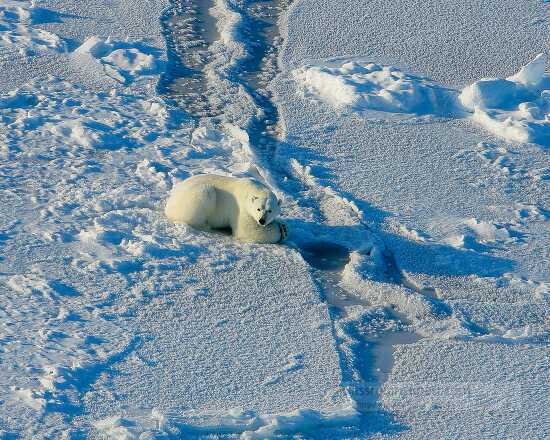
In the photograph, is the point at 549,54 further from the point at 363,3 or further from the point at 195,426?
the point at 195,426

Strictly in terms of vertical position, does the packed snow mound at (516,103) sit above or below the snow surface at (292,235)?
above

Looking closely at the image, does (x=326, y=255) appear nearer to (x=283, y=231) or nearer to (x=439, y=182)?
(x=283, y=231)

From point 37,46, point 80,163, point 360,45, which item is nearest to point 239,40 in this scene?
point 360,45

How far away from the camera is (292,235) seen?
586 cm

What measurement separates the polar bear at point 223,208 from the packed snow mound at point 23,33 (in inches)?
115

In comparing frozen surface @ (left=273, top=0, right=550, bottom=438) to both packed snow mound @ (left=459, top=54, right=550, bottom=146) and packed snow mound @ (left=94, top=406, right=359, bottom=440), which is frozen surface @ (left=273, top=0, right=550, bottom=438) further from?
packed snow mound @ (left=94, top=406, right=359, bottom=440)

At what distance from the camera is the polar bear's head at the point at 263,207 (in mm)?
5445

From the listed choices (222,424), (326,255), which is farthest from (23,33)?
(222,424)

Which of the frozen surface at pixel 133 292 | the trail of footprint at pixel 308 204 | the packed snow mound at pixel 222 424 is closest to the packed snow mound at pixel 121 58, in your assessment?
the frozen surface at pixel 133 292

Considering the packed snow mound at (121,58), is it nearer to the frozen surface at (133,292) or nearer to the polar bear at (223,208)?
the frozen surface at (133,292)

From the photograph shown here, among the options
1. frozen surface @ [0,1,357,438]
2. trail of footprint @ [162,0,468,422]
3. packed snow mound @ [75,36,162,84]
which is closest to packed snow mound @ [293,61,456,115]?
trail of footprint @ [162,0,468,422]

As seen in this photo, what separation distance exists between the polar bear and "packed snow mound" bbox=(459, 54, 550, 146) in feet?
7.83

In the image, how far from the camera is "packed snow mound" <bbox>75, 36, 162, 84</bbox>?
782cm

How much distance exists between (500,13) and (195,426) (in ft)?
20.5
